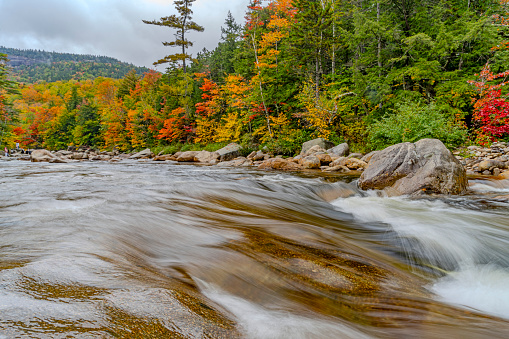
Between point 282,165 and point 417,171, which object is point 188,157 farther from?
point 417,171

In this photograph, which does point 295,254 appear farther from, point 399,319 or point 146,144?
point 146,144

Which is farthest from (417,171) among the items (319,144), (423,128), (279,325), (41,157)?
(41,157)

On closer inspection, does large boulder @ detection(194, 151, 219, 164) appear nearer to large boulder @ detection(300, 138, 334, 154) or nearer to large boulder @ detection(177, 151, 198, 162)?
large boulder @ detection(177, 151, 198, 162)

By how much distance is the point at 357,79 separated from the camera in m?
16.2

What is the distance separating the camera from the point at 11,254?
79.7 inches

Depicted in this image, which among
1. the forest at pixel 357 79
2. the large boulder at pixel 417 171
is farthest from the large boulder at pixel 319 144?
the large boulder at pixel 417 171

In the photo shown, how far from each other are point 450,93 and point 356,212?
13.3 meters

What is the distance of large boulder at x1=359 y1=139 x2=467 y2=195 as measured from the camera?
5.70 metres

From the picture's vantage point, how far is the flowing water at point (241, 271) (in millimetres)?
1288

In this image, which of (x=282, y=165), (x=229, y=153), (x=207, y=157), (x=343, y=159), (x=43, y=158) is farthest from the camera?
(x=207, y=157)

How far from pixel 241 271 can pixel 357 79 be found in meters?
17.1

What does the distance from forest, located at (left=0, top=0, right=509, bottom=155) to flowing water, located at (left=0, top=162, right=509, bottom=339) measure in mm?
8092

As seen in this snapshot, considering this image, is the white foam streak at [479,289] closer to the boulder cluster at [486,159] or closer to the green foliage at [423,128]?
the boulder cluster at [486,159]

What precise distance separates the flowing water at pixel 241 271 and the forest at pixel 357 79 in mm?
8092
